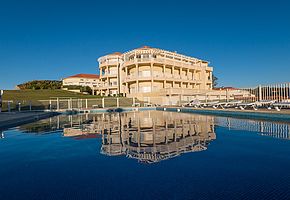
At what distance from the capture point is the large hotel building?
116 ft

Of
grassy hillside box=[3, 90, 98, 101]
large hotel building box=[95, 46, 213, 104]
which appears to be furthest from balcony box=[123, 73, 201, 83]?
grassy hillside box=[3, 90, 98, 101]

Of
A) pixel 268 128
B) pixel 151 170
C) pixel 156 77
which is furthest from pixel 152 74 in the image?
pixel 151 170

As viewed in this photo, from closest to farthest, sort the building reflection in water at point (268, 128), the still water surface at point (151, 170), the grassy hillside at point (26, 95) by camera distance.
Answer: the still water surface at point (151, 170) < the building reflection in water at point (268, 128) < the grassy hillside at point (26, 95)

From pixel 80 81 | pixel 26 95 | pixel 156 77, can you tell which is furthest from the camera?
pixel 80 81

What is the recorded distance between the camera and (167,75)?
126 ft

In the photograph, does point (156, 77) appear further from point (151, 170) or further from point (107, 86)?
point (151, 170)

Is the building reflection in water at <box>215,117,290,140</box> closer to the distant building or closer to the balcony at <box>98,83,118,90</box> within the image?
the balcony at <box>98,83,118,90</box>

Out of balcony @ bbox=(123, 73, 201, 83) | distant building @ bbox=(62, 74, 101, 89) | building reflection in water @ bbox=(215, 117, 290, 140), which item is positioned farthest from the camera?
distant building @ bbox=(62, 74, 101, 89)

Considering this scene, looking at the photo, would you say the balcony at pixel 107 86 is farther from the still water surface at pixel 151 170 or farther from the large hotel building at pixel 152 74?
the still water surface at pixel 151 170

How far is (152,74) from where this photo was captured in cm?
3594

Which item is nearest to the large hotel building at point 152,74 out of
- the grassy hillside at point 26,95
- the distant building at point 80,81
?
the grassy hillside at point 26,95

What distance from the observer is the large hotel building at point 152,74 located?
35.5m

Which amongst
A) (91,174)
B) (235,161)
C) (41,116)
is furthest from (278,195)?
(41,116)

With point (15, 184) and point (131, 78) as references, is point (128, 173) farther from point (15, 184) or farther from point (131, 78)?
point (131, 78)
